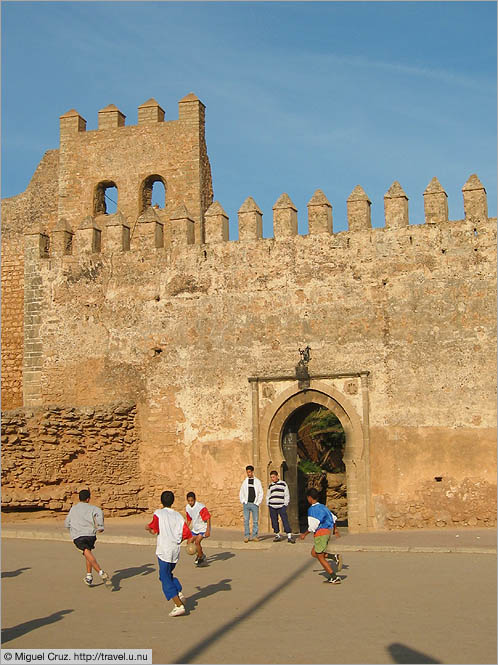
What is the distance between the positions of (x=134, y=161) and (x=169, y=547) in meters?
13.7

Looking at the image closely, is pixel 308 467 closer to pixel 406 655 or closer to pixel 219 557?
pixel 219 557

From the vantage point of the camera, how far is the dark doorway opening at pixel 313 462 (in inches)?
607

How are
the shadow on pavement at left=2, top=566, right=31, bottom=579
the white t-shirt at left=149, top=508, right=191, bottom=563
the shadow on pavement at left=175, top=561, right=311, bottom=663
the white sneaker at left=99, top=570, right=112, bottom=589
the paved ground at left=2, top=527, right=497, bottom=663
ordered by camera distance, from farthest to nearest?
the shadow on pavement at left=2, top=566, right=31, bottom=579, the white sneaker at left=99, top=570, right=112, bottom=589, the white t-shirt at left=149, top=508, right=191, bottom=563, the paved ground at left=2, top=527, right=497, bottom=663, the shadow on pavement at left=175, top=561, right=311, bottom=663

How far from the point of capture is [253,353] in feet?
50.3

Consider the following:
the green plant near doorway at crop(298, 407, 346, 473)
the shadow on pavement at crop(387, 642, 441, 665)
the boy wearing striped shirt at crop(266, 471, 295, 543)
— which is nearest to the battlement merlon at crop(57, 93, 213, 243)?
the green plant near doorway at crop(298, 407, 346, 473)

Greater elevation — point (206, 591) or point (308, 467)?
point (206, 591)

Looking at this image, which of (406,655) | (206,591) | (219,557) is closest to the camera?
(406,655)

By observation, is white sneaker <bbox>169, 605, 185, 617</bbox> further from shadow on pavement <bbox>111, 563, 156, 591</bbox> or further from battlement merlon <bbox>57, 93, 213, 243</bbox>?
battlement merlon <bbox>57, 93, 213, 243</bbox>

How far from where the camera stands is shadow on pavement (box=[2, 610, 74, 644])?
245 inches

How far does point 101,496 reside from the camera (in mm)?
15859

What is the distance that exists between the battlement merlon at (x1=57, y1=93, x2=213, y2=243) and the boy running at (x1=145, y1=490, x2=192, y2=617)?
11.9 metres

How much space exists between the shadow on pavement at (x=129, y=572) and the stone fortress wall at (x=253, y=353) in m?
4.95

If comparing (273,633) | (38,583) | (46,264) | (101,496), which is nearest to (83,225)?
(46,264)

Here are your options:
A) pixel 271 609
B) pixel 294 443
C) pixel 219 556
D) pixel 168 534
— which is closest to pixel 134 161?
pixel 294 443
